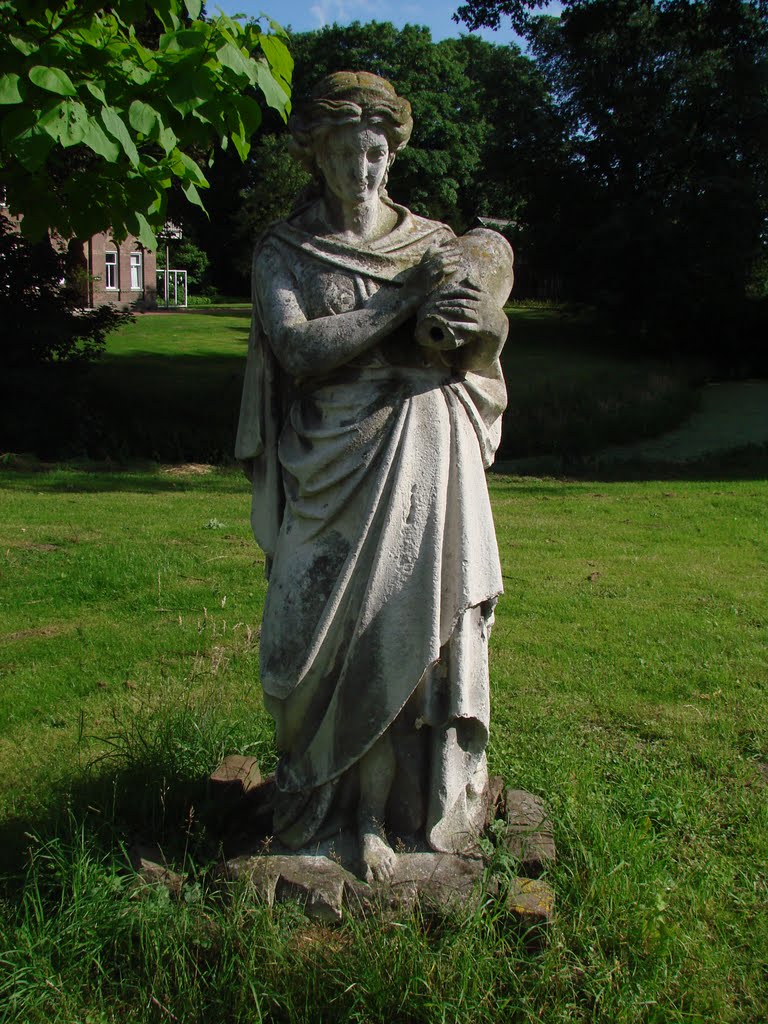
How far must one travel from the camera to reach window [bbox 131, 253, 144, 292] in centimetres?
4256

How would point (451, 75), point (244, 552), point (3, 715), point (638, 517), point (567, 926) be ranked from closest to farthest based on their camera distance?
point (567, 926) → point (3, 715) → point (244, 552) → point (638, 517) → point (451, 75)

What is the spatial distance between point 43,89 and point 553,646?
455 centimetres

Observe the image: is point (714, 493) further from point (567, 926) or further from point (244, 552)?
point (567, 926)

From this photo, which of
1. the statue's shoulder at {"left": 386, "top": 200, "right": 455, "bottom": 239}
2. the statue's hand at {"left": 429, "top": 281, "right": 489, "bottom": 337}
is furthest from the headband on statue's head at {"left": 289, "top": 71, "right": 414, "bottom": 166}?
the statue's hand at {"left": 429, "top": 281, "right": 489, "bottom": 337}

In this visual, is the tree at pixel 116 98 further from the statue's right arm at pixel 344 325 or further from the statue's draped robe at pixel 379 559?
the statue's right arm at pixel 344 325

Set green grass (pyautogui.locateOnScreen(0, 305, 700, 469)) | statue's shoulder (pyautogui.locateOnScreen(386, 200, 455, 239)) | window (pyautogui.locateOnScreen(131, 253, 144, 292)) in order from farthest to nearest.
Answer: window (pyautogui.locateOnScreen(131, 253, 144, 292)) < green grass (pyautogui.locateOnScreen(0, 305, 700, 469)) < statue's shoulder (pyautogui.locateOnScreen(386, 200, 455, 239))

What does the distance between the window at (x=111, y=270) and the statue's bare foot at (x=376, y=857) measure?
41.7 metres

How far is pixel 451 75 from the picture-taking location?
47.8m

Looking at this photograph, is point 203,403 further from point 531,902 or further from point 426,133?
point 426,133

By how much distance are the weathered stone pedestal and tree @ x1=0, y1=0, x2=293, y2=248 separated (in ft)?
9.12

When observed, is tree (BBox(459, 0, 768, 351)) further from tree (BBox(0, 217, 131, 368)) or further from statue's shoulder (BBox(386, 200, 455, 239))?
statue's shoulder (BBox(386, 200, 455, 239))

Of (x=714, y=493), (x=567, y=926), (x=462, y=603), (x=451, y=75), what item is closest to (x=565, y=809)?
Answer: (x=567, y=926)

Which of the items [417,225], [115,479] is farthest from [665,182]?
[417,225]

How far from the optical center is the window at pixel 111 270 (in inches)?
1656
